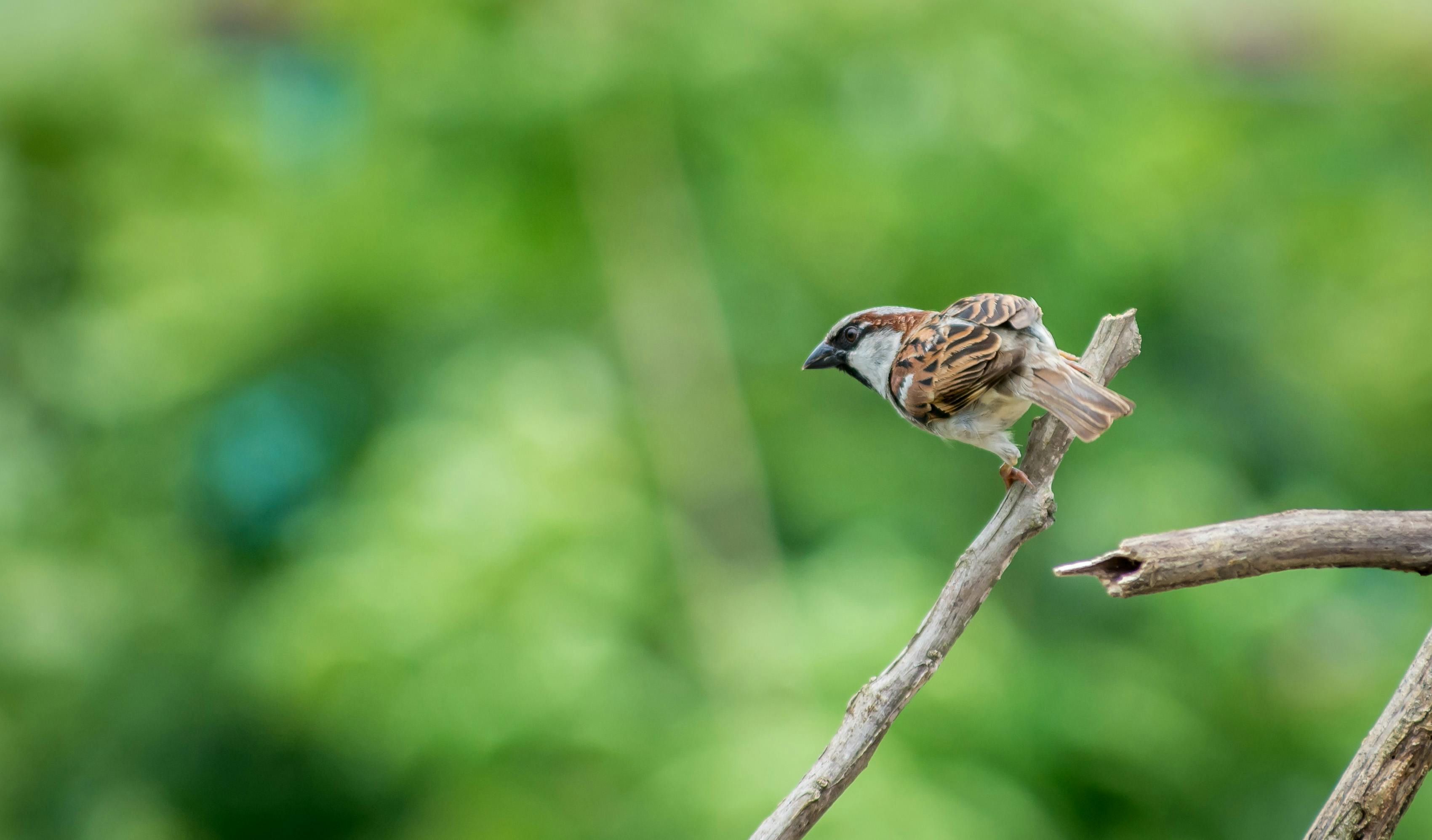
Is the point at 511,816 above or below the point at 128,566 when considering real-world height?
above

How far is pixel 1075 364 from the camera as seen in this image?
7.56 feet

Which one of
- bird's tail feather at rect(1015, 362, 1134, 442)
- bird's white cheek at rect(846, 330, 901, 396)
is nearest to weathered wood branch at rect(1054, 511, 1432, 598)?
bird's tail feather at rect(1015, 362, 1134, 442)

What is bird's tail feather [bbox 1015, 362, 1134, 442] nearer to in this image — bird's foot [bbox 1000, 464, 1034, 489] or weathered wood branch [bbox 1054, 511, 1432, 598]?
bird's foot [bbox 1000, 464, 1034, 489]

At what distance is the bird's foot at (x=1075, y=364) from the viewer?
6.55ft

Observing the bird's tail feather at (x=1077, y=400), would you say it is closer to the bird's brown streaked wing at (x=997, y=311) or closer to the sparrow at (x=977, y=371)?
the sparrow at (x=977, y=371)

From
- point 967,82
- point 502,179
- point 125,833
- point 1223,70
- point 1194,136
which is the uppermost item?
point 1223,70

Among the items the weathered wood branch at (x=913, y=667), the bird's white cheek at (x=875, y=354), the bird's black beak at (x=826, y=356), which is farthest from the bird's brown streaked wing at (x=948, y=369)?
the weathered wood branch at (x=913, y=667)

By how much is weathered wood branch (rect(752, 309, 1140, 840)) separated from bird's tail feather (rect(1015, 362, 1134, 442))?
0.15 metres

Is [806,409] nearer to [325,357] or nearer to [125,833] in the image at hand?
[325,357]

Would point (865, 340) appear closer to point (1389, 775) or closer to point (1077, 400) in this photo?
point (1077, 400)

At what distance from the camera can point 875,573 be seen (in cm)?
444

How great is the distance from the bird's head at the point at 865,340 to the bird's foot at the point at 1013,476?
0.69m

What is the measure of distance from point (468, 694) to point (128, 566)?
252 centimetres

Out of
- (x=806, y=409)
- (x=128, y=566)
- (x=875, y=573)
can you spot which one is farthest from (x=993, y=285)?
(x=128, y=566)
